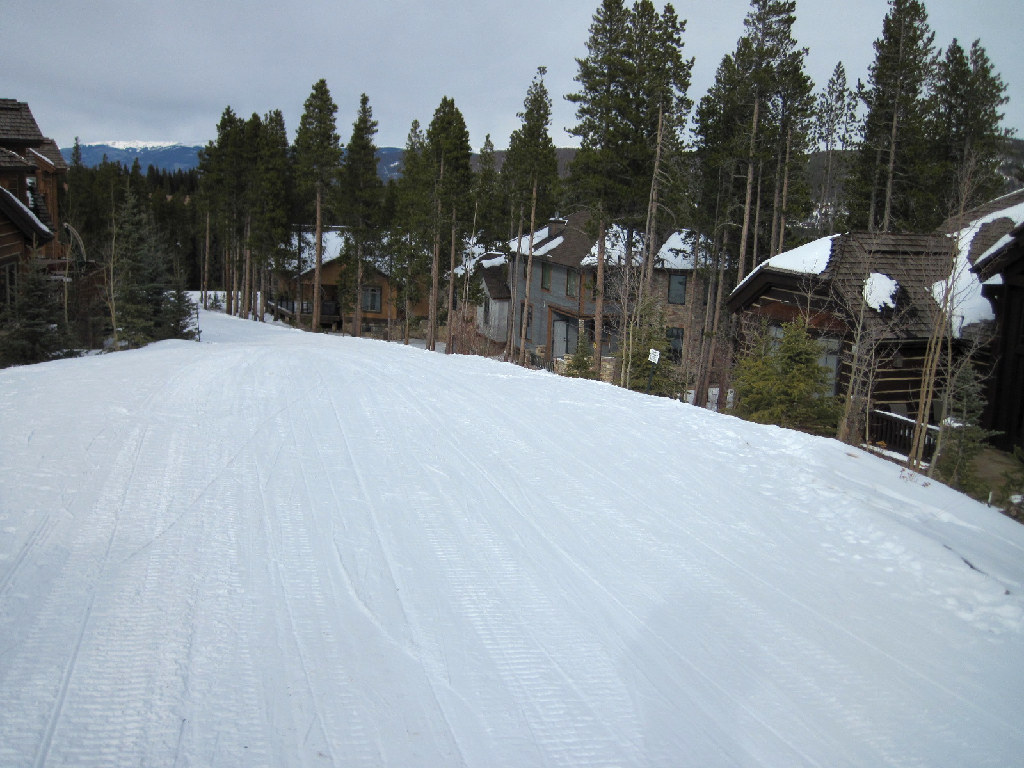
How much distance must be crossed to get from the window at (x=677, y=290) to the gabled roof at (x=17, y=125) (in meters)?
26.9

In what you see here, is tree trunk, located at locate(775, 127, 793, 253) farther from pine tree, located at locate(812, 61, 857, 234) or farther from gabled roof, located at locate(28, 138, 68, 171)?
gabled roof, located at locate(28, 138, 68, 171)

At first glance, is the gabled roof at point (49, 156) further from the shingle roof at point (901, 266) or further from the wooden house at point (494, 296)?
the shingle roof at point (901, 266)

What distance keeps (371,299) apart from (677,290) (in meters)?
26.0

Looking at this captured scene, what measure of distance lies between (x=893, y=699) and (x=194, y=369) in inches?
483

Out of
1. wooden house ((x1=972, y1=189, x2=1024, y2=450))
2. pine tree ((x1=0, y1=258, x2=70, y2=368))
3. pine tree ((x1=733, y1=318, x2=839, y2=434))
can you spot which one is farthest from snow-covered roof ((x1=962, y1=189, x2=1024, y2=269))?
pine tree ((x1=0, y1=258, x2=70, y2=368))

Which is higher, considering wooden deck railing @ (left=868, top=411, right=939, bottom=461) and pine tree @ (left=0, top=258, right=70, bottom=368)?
pine tree @ (left=0, top=258, right=70, bottom=368)

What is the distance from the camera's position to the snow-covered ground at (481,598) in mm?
4141

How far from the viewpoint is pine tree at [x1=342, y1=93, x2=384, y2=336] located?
3794 cm

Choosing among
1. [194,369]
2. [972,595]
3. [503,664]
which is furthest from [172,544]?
[194,369]

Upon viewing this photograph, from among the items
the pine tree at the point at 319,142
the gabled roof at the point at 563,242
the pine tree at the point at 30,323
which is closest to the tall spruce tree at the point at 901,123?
the gabled roof at the point at 563,242

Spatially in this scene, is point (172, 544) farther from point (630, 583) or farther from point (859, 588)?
point (859, 588)

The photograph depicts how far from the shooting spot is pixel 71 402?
10.2 metres

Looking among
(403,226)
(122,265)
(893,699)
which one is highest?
(403,226)

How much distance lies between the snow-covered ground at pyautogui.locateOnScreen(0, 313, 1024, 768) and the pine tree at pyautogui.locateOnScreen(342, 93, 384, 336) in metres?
29.8
